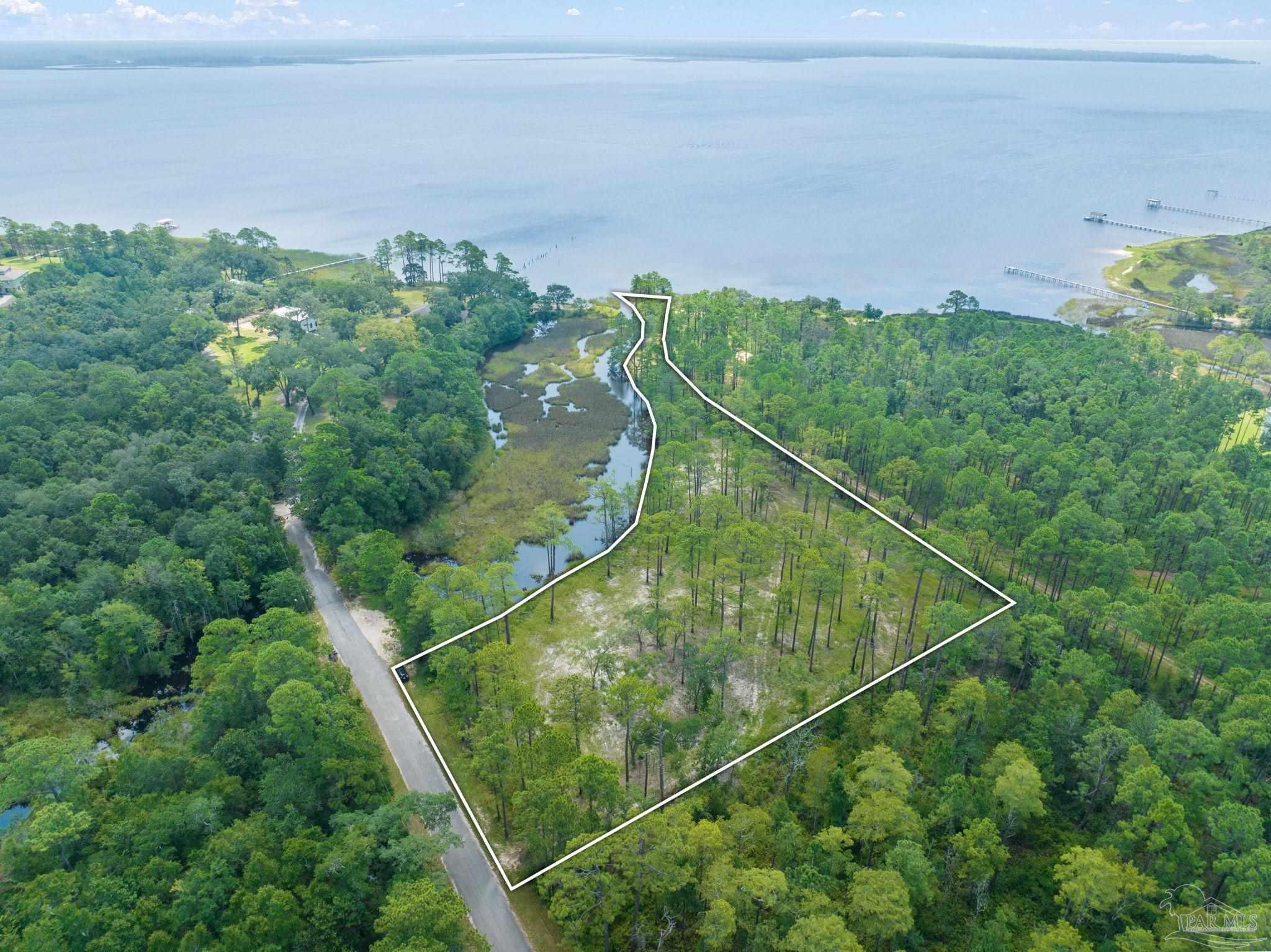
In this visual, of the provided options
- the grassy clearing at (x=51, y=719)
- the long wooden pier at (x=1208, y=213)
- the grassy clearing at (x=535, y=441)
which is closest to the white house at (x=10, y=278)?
the grassy clearing at (x=535, y=441)

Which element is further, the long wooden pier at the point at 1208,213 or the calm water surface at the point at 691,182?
the long wooden pier at the point at 1208,213

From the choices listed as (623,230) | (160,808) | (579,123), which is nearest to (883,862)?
(160,808)

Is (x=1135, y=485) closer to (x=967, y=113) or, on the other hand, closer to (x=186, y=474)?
(x=186, y=474)

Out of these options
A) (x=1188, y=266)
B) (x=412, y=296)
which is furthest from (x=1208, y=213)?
(x=412, y=296)

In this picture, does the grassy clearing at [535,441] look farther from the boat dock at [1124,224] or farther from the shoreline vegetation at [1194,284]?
the boat dock at [1124,224]

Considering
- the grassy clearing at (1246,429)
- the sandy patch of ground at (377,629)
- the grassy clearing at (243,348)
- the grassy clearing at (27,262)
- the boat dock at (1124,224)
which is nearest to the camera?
the sandy patch of ground at (377,629)

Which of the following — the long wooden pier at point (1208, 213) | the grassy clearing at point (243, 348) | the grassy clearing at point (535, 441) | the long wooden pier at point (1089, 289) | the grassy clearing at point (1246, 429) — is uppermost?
the long wooden pier at point (1208, 213)

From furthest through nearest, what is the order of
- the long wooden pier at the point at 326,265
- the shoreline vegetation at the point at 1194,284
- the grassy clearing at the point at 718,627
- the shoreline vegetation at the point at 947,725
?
the long wooden pier at the point at 326,265 < the shoreline vegetation at the point at 1194,284 < the grassy clearing at the point at 718,627 < the shoreline vegetation at the point at 947,725

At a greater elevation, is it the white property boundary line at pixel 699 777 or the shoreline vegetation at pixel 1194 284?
the white property boundary line at pixel 699 777
